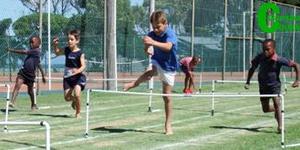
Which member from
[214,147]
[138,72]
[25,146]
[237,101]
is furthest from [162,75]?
[138,72]

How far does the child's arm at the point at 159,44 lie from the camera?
34.1 feet

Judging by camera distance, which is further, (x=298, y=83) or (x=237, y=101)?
(x=237, y=101)

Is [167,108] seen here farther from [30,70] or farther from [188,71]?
[188,71]

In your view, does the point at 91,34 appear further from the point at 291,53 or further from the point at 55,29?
the point at 291,53

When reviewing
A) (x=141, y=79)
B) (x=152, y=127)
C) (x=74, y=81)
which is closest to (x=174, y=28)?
(x=74, y=81)

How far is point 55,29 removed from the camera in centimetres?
2645

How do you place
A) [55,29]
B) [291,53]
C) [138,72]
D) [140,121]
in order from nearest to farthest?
[140,121]
[55,29]
[138,72]
[291,53]

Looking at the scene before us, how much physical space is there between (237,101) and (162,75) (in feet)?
29.0

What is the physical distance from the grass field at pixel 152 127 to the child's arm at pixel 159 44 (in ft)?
4.72

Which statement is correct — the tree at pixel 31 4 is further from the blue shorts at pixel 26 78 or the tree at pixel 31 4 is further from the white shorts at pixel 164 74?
the white shorts at pixel 164 74

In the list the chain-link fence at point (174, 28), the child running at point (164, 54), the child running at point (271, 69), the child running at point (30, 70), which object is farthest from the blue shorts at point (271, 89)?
the chain-link fence at point (174, 28)

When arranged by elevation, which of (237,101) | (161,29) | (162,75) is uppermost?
(161,29)

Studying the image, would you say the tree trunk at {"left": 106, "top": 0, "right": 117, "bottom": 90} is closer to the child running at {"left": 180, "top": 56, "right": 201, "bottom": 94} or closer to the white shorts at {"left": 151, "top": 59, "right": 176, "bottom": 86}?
the child running at {"left": 180, "top": 56, "right": 201, "bottom": 94}
